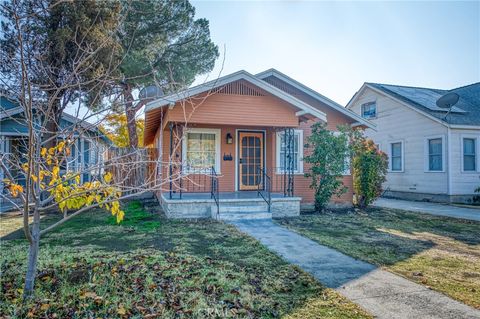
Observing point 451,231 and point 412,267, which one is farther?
point 451,231

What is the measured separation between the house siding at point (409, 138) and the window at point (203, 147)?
28.5ft

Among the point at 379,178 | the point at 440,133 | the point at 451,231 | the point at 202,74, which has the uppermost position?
the point at 202,74

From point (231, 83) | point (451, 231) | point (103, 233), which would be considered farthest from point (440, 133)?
point (103, 233)

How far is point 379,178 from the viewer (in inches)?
447

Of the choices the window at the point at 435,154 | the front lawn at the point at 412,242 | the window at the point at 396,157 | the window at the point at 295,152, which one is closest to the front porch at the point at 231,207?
the front lawn at the point at 412,242

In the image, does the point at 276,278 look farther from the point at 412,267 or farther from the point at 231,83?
the point at 231,83

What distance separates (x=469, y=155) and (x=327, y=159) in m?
8.11

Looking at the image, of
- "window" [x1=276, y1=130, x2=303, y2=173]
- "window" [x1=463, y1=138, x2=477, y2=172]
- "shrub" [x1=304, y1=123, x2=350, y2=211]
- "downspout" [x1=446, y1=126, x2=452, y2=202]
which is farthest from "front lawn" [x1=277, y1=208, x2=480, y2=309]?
"window" [x1=463, y1=138, x2=477, y2=172]

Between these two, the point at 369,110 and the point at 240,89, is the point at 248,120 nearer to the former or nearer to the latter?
the point at 240,89

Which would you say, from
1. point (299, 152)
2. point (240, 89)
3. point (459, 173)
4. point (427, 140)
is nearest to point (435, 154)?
point (427, 140)

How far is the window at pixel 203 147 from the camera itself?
35.3ft

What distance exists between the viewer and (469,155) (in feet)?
44.6

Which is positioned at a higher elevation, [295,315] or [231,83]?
[231,83]

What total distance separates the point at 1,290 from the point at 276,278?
3.25 m
